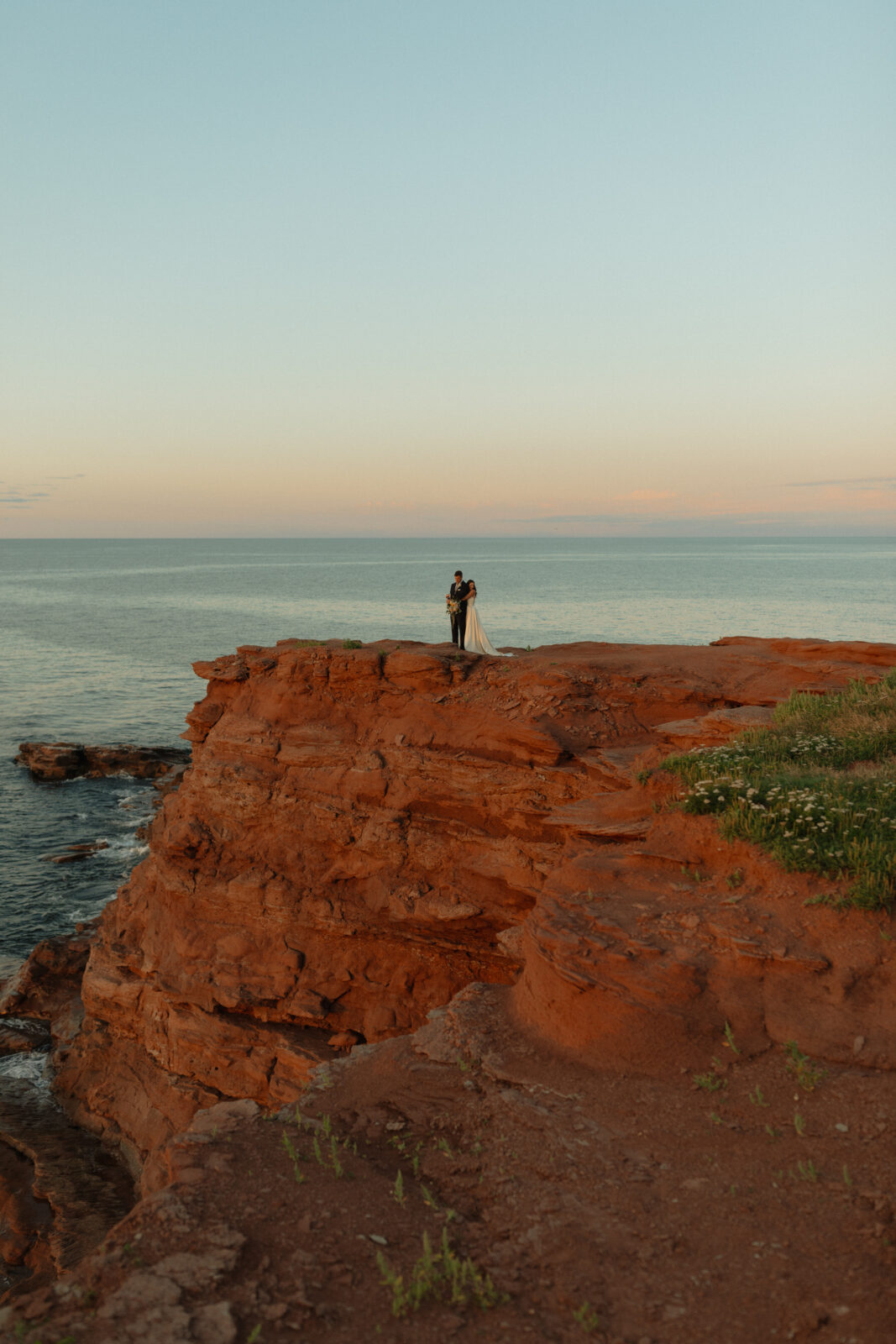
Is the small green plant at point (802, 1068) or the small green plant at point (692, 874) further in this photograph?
the small green plant at point (692, 874)

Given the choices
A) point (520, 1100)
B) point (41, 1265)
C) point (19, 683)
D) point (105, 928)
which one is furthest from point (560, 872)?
point (19, 683)

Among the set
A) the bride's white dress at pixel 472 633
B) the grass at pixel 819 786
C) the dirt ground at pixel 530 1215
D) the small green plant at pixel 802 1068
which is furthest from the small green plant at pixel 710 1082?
the bride's white dress at pixel 472 633

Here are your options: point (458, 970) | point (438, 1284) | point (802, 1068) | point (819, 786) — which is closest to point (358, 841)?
point (458, 970)

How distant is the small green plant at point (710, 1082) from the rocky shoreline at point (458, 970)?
0.14 meters

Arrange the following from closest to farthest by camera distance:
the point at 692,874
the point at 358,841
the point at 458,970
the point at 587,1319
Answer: the point at 587,1319 < the point at 692,874 < the point at 458,970 < the point at 358,841

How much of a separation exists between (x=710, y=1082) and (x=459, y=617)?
15.3m

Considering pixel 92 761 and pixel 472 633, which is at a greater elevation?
pixel 472 633

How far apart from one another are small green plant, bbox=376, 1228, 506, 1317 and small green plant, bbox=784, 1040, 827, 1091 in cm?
370

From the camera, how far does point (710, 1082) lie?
8.25 meters

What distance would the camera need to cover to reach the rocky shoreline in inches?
255

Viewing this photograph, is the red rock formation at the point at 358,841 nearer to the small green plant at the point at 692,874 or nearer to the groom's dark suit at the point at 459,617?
the small green plant at the point at 692,874

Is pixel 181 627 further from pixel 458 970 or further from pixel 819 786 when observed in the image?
pixel 819 786

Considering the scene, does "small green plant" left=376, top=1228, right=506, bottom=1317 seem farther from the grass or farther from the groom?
the groom

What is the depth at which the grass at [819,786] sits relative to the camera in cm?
978
